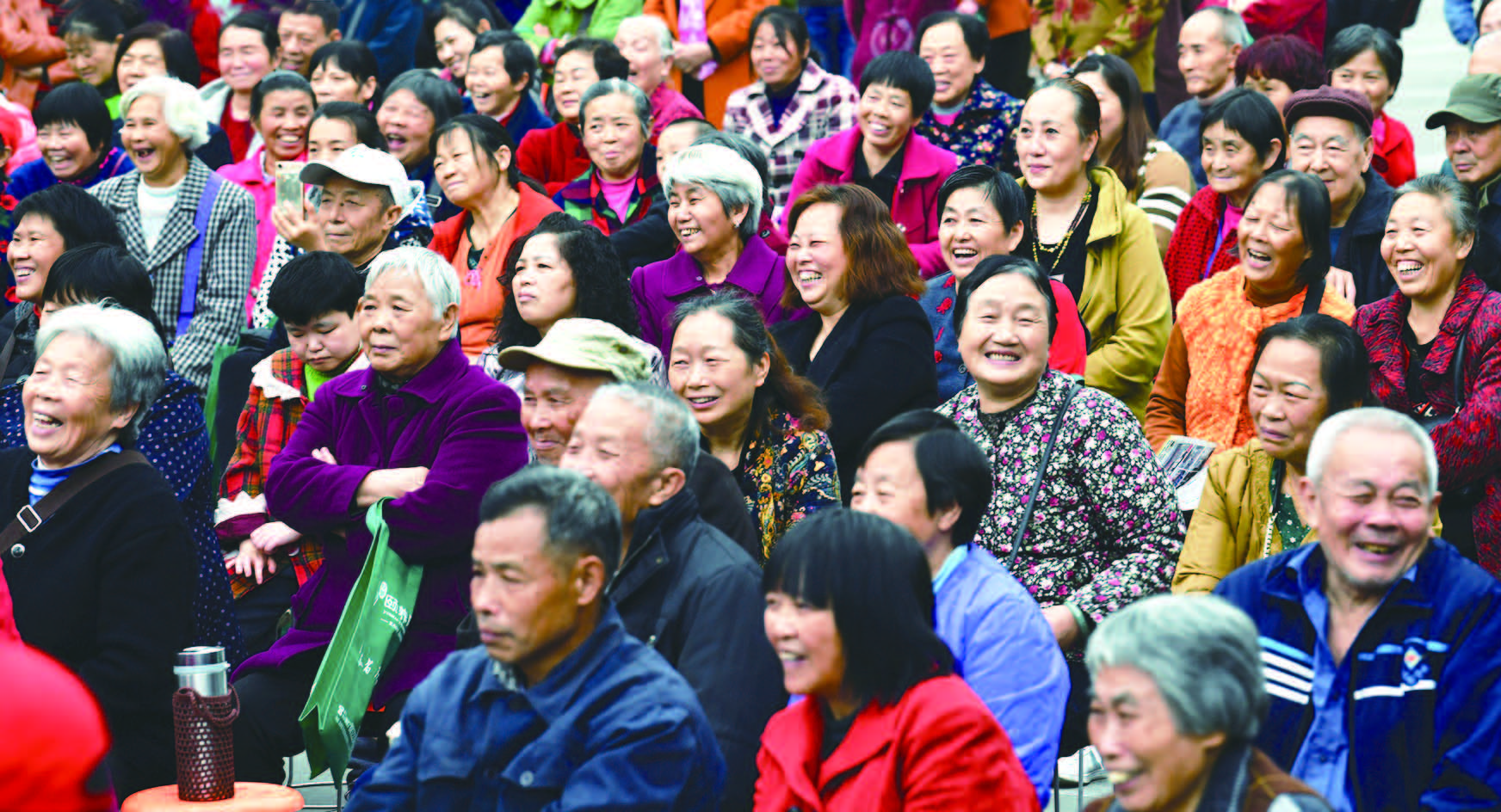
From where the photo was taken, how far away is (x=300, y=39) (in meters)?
10.3

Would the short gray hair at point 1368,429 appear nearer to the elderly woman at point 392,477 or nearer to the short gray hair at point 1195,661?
the short gray hair at point 1195,661

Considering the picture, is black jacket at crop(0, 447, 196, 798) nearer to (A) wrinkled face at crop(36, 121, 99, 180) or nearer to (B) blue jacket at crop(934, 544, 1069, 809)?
(B) blue jacket at crop(934, 544, 1069, 809)

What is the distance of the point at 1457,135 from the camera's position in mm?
6375

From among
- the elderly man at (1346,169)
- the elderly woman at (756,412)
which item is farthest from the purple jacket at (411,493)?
the elderly man at (1346,169)

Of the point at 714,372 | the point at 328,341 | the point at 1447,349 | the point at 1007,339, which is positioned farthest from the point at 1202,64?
the point at 328,341

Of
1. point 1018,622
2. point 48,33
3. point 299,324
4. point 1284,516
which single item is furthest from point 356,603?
point 48,33

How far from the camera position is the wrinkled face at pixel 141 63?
32.5 ft

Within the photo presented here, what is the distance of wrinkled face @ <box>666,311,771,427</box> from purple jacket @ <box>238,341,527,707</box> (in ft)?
1.56

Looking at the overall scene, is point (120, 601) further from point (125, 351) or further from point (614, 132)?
point (614, 132)

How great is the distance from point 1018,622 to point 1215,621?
0.96m

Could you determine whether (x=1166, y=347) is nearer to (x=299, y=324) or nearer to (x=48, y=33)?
(x=299, y=324)

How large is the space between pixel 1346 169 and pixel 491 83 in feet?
14.2

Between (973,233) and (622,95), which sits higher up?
(622,95)

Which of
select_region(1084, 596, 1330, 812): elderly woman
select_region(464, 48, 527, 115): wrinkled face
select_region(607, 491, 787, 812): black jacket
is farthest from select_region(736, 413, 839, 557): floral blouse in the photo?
select_region(464, 48, 527, 115): wrinkled face
